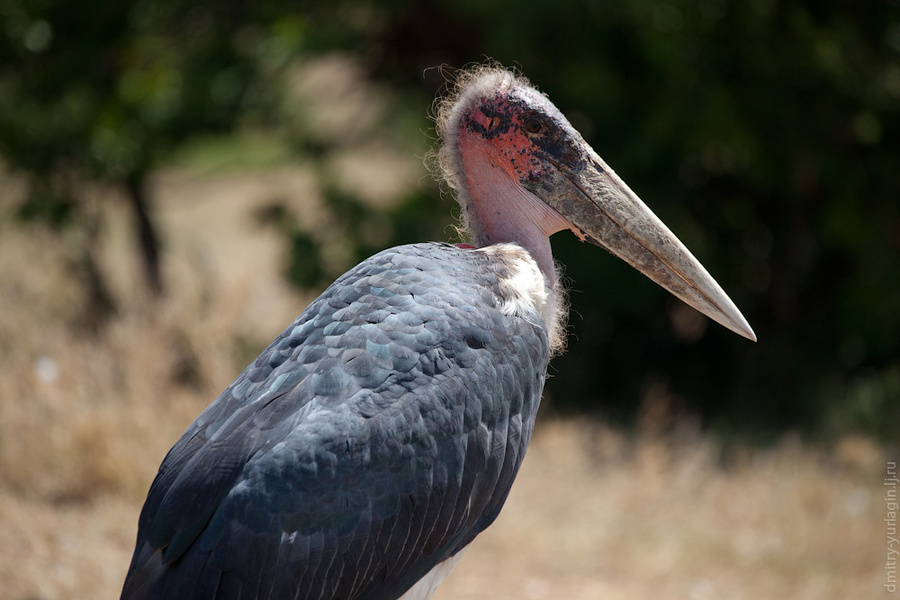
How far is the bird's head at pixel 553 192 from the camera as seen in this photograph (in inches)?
99.0

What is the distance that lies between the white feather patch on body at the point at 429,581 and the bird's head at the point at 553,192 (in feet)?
2.76

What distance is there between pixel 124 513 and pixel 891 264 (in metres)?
4.91

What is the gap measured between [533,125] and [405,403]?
36.5 inches

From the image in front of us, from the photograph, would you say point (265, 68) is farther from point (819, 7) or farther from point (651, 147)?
point (819, 7)

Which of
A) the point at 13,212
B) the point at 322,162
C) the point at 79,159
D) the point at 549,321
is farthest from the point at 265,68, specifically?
the point at 549,321

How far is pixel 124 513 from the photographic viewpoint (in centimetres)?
402

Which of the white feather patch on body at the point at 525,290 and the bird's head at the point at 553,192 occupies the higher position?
the bird's head at the point at 553,192

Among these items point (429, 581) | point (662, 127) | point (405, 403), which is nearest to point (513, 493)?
point (662, 127)

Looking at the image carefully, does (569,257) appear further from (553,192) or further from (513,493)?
(553,192)

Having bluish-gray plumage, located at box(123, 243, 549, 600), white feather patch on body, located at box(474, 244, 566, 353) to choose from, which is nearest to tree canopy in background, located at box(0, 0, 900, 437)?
white feather patch on body, located at box(474, 244, 566, 353)

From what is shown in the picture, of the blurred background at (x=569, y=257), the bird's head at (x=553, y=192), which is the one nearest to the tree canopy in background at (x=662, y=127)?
the blurred background at (x=569, y=257)

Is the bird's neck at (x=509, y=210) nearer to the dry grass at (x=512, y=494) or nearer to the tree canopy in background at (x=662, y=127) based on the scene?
the dry grass at (x=512, y=494)

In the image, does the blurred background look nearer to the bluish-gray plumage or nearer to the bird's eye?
the bluish-gray plumage

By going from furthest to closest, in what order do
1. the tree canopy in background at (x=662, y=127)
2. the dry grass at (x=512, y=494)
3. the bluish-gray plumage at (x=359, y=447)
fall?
1. the tree canopy in background at (x=662, y=127)
2. the dry grass at (x=512, y=494)
3. the bluish-gray plumage at (x=359, y=447)
